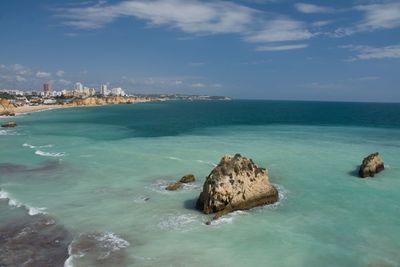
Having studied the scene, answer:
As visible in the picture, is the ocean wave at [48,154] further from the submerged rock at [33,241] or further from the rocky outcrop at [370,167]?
the rocky outcrop at [370,167]

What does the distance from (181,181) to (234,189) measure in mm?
7206

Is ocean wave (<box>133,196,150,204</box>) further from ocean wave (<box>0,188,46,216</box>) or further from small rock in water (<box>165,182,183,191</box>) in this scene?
ocean wave (<box>0,188,46,216</box>)

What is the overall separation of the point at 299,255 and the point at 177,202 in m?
9.12

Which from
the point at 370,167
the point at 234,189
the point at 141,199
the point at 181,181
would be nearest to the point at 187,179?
the point at 181,181

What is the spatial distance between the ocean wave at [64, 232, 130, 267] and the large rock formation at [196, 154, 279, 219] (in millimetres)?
5704

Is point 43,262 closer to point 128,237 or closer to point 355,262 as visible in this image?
point 128,237

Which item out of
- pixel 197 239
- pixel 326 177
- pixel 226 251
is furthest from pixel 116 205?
pixel 326 177

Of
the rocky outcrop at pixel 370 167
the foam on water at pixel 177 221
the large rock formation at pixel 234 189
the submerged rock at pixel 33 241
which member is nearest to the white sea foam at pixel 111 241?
the submerged rock at pixel 33 241

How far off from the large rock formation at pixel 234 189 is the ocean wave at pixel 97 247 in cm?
570

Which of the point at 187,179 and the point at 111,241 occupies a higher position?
the point at 187,179

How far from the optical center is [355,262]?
1700cm

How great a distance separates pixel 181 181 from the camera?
2927 centimetres

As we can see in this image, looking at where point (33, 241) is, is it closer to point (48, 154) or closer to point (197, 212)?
point (197, 212)

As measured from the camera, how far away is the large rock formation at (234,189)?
73.9 feet
